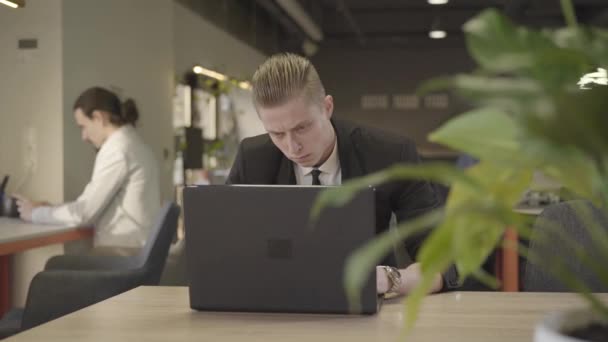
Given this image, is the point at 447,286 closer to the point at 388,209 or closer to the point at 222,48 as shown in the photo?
the point at 388,209

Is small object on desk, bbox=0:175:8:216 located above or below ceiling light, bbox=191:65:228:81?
below

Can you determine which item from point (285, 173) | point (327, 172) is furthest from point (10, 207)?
point (327, 172)

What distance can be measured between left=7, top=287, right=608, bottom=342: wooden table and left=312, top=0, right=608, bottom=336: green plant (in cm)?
73

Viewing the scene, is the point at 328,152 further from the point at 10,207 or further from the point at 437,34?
the point at 437,34

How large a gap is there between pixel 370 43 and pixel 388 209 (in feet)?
40.3

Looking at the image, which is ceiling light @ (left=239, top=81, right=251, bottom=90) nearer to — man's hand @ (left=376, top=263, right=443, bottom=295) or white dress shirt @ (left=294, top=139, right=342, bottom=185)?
white dress shirt @ (left=294, top=139, right=342, bottom=185)

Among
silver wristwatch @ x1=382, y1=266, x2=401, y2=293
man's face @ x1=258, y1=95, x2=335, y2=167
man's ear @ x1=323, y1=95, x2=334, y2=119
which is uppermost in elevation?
man's ear @ x1=323, y1=95, x2=334, y2=119

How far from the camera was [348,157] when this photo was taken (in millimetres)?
2551

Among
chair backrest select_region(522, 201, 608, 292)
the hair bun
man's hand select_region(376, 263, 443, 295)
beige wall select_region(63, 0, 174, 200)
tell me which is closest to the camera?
man's hand select_region(376, 263, 443, 295)

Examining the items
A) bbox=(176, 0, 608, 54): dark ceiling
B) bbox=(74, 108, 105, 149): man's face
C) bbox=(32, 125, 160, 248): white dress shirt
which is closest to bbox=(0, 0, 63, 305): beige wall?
bbox=(74, 108, 105, 149): man's face

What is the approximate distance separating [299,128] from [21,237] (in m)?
2.01

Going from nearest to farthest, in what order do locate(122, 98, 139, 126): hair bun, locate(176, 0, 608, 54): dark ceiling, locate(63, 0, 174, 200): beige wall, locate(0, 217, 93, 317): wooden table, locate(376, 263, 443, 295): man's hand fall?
1. locate(376, 263, 443, 295): man's hand
2. locate(0, 217, 93, 317): wooden table
3. locate(122, 98, 139, 126): hair bun
4. locate(63, 0, 174, 200): beige wall
5. locate(176, 0, 608, 54): dark ceiling

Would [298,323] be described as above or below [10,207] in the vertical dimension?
below

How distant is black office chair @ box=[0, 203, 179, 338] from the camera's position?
9.81ft
